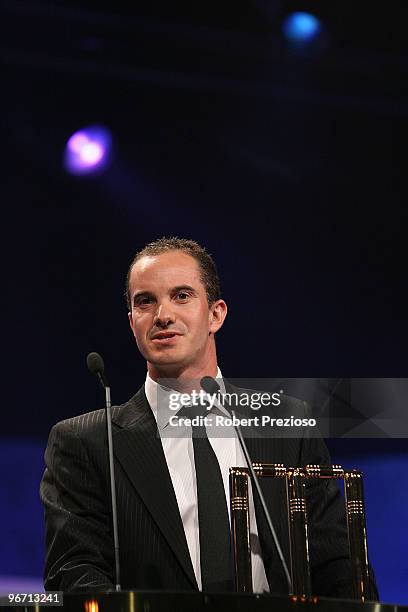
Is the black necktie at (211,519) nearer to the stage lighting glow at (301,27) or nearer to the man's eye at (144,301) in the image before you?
the man's eye at (144,301)

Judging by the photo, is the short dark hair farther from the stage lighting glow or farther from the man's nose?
the stage lighting glow

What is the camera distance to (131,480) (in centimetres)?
240

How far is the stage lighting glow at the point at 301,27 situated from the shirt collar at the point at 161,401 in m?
1.94

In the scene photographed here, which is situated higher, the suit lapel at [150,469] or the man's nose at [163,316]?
the man's nose at [163,316]

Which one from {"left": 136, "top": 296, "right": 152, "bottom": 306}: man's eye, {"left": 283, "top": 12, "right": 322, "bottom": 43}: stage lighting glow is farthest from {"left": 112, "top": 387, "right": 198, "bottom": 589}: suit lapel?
{"left": 283, "top": 12, "right": 322, "bottom": 43}: stage lighting glow

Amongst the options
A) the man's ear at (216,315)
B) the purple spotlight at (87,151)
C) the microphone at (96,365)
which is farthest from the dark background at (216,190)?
the microphone at (96,365)

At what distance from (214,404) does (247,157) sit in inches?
67.1

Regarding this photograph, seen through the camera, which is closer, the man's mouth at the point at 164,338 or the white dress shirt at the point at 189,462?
the white dress shirt at the point at 189,462

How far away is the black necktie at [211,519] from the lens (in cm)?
231

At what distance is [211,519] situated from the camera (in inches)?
93.1

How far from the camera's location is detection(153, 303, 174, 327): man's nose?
2.52 meters

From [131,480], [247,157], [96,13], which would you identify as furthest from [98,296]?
[131,480]

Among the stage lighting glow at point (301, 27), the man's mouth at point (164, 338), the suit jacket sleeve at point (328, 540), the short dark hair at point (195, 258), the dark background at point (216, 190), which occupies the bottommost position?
the suit jacket sleeve at point (328, 540)

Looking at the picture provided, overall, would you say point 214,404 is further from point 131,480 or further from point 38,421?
point 38,421
